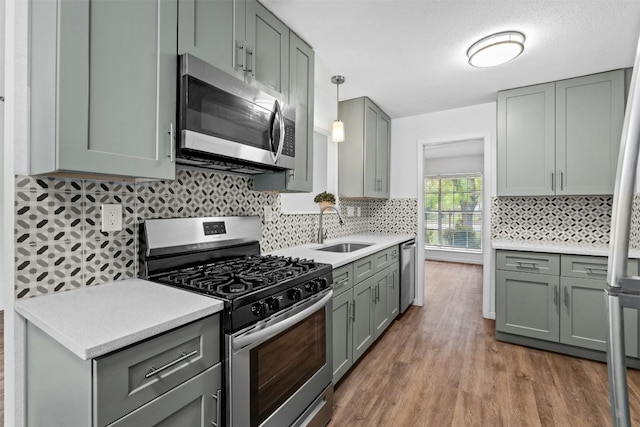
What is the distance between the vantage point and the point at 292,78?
2.12m

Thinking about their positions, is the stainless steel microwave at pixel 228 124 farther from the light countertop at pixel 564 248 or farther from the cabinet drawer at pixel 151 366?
the light countertop at pixel 564 248

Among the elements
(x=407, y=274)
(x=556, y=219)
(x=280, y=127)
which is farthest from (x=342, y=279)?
(x=556, y=219)

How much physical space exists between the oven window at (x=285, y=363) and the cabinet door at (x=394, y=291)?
1.48 metres

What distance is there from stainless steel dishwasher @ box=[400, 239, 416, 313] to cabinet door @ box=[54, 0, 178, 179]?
274cm

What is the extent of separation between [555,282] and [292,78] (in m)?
2.77

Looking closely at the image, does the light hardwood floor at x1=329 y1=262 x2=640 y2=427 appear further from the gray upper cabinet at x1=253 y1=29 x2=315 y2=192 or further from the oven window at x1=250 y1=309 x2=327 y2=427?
the gray upper cabinet at x1=253 y1=29 x2=315 y2=192

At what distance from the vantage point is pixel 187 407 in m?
1.04

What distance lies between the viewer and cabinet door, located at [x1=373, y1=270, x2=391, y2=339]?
270cm

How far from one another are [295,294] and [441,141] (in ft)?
10.4

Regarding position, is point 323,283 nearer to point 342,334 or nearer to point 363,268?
point 342,334

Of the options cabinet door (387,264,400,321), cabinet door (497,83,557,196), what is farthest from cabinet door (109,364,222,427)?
cabinet door (497,83,557,196)

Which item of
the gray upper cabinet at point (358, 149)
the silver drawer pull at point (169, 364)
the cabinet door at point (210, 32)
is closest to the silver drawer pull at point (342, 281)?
the silver drawer pull at point (169, 364)

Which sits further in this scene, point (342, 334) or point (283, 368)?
point (342, 334)

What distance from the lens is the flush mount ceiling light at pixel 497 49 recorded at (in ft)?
7.20
